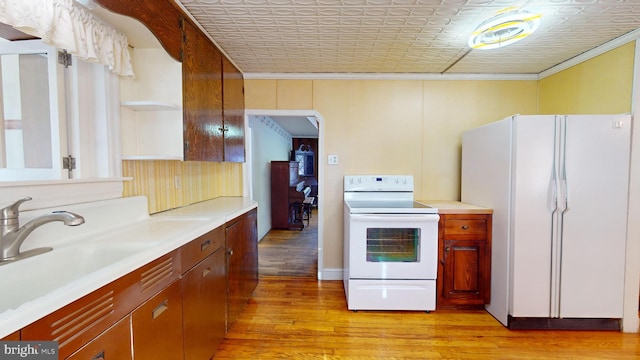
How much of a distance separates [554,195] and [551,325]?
103 cm

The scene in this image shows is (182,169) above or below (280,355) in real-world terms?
above

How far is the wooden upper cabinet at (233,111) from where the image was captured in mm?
2449

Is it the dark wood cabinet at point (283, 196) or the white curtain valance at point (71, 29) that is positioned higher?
the white curtain valance at point (71, 29)

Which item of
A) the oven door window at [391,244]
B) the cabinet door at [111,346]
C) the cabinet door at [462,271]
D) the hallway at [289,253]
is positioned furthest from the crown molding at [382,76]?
the cabinet door at [111,346]

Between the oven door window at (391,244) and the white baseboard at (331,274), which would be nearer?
the oven door window at (391,244)

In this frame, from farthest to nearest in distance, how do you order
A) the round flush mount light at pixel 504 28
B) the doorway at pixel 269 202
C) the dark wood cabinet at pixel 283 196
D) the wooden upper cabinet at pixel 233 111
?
the dark wood cabinet at pixel 283 196
the doorway at pixel 269 202
the wooden upper cabinet at pixel 233 111
the round flush mount light at pixel 504 28

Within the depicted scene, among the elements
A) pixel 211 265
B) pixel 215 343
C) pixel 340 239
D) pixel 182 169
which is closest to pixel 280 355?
pixel 215 343

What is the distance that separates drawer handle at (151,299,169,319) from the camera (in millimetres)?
1159

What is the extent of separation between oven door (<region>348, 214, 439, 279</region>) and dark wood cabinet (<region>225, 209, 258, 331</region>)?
0.91m

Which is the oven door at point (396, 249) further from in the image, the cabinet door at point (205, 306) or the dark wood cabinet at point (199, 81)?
the dark wood cabinet at point (199, 81)

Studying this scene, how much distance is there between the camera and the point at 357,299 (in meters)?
2.37

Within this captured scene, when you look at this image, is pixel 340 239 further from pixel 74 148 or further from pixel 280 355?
pixel 74 148

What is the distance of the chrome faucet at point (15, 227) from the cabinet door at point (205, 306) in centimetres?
59

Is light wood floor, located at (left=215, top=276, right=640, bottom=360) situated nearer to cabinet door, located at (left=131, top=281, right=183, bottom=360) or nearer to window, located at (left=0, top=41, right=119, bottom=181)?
cabinet door, located at (left=131, top=281, right=183, bottom=360)
